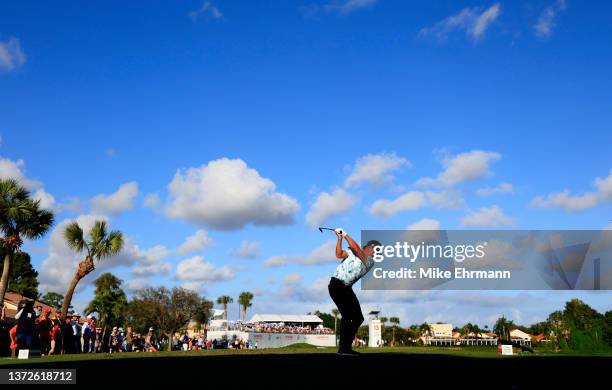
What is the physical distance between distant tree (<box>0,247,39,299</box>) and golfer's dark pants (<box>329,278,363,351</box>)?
268 feet

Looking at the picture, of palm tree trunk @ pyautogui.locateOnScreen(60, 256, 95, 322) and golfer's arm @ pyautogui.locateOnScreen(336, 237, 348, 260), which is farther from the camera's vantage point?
palm tree trunk @ pyautogui.locateOnScreen(60, 256, 95, 322)

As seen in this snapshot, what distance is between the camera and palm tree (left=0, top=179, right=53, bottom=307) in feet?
129

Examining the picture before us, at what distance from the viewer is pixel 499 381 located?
266 inches

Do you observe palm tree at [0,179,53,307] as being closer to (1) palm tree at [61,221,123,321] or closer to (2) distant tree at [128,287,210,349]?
(1) palm tree at [61,221,123,321]

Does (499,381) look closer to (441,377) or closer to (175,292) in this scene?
(441,377)

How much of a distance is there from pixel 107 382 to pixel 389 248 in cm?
3327

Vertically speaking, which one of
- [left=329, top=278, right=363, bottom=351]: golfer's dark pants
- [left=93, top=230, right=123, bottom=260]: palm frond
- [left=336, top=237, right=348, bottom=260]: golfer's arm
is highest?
[left=93, top=230, right=123, bottom=260]: palm frond

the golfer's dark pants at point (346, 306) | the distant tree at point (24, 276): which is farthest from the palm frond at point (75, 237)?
the distant tree at point (24, 276)

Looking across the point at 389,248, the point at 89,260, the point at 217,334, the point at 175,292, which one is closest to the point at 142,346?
the point at 89,260

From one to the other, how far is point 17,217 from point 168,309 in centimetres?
3879

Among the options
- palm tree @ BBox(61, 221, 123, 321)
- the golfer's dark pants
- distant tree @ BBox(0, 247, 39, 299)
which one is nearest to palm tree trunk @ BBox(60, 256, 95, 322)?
palm tree @ BBox(61, 221, 123, 321)

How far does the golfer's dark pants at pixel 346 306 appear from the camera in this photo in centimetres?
1130

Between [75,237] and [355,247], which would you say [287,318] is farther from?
[355,247]

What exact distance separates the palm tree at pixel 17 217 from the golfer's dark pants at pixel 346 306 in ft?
109
